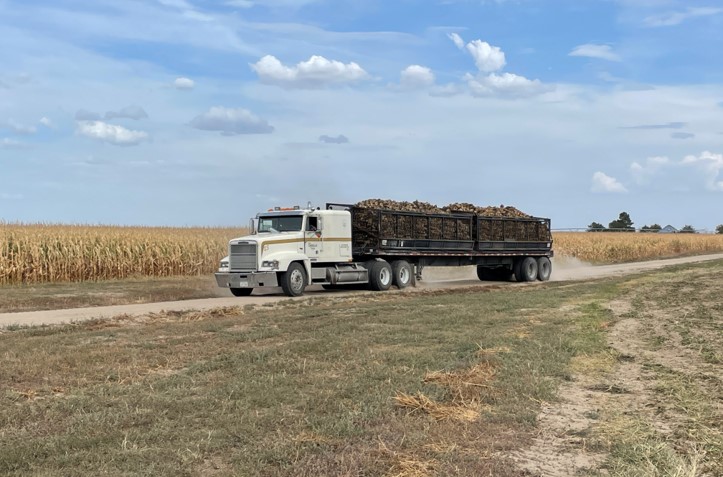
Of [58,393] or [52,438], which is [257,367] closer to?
[58,393]

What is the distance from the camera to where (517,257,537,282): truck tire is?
1156 inches

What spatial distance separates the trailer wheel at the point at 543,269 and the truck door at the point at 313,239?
1175 cm

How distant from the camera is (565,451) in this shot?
5746mm

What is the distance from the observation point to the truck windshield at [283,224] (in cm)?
2253

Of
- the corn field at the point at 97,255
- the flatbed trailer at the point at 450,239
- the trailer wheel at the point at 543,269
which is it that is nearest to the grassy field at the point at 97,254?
the corn field at the point at 97,255

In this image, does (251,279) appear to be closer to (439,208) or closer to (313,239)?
(313,239)

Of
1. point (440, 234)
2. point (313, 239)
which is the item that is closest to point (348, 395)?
point (313, 239)

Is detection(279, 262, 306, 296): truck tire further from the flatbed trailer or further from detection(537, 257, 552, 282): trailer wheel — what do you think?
detection(537, 257, 552, 282): trailer wheel

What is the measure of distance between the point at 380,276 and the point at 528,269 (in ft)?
27.7

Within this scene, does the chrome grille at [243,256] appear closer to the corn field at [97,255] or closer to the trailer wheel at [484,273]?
the corn field at [97,255]

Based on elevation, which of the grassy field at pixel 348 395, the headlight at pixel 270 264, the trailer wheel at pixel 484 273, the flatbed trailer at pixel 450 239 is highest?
the flatbed trailer at pixel 450 239

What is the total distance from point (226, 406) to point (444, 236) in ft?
64.4

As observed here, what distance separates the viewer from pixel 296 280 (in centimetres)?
2181

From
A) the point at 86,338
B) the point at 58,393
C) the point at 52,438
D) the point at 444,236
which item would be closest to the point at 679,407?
the point at 52,438
